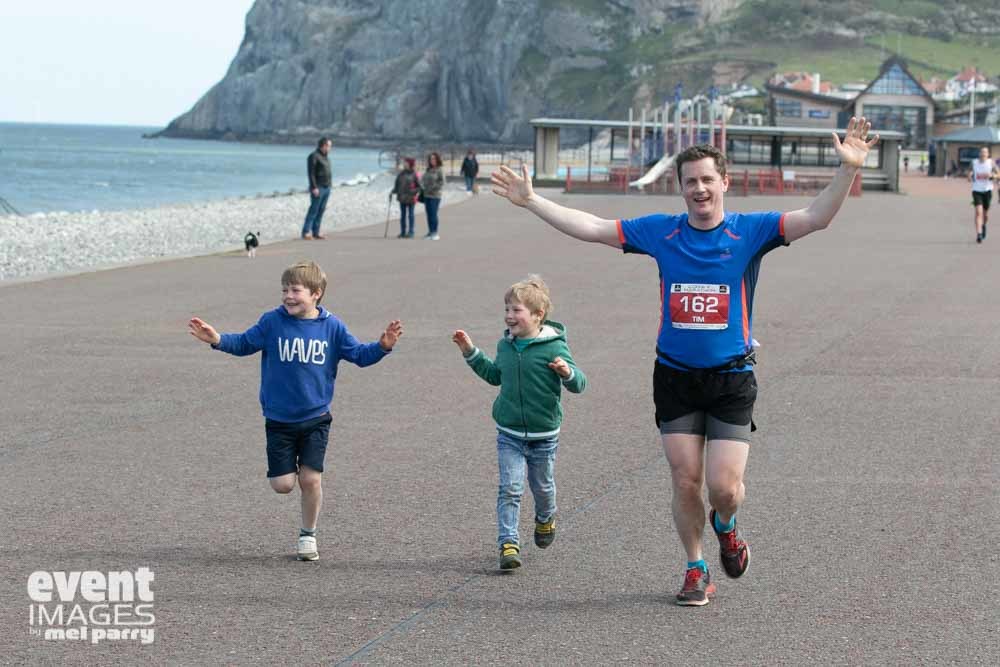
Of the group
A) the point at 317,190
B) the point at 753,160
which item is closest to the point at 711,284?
the point at 317,190

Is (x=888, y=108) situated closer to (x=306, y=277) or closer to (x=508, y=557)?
(x=306, y=277)

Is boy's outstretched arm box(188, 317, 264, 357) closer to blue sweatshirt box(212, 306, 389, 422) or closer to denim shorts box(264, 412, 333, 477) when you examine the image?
blue sweatshirt box(212, 306, 389, 422)

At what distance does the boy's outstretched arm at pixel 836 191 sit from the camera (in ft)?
18.5

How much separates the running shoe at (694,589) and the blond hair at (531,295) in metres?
1.27

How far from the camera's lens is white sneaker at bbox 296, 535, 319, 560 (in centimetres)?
622

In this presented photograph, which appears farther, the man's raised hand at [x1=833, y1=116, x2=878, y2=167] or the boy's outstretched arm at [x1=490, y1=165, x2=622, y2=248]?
the boy's outstretched arm at [x1=490, y1=165, x2=622, y2=248]

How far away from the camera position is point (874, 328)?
1397 centimetres

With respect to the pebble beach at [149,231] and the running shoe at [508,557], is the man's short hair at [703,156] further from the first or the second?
the pebble beach at [149,231]

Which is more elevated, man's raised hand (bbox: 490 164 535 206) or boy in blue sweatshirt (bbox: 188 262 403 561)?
man's raised hand (bbox: 490 164 535 206)

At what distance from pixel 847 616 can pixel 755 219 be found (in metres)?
1.53

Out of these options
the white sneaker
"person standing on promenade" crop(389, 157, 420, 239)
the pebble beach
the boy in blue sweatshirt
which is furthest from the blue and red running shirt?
"person standing on promenade" crop(389, 157, 420, 239)

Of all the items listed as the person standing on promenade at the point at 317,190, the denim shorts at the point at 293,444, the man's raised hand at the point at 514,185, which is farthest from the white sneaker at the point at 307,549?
the person standing on promenade at the point at 317,190

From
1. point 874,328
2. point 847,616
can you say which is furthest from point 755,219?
point 874,328

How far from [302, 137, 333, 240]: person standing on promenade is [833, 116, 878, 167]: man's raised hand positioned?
66.2ft
